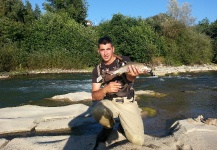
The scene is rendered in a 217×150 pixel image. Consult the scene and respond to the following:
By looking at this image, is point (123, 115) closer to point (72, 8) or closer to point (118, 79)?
point (118, 79)

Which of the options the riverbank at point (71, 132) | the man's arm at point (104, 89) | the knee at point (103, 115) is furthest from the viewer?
the riverbank at point (71, 132)

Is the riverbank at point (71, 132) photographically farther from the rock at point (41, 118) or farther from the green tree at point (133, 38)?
the green tree at point (133, 38)

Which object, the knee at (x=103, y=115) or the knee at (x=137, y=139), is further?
the knee at (x=137, y=139)

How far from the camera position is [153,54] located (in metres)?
32.2

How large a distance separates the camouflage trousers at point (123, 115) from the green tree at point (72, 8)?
3748 cm

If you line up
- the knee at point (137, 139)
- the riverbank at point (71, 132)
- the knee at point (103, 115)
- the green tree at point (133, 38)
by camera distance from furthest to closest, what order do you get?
the green tree at point (133, 38), the riverbank at point (71, 132), the knee at point (137, 139), the knee at point (103, 115)

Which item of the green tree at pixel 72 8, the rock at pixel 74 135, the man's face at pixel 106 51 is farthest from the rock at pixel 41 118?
the green tree at pixel 72 8

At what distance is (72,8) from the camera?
134 feet

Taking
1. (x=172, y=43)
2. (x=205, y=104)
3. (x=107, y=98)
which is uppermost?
(x=172, y=43)

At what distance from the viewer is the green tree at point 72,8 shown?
41.1 meters

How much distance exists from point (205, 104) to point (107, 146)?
6699 mm

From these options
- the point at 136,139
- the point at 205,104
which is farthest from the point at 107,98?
the point at 205,104

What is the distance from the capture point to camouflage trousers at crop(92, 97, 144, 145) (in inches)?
189

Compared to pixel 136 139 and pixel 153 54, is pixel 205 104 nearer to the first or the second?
pixel 136 139
